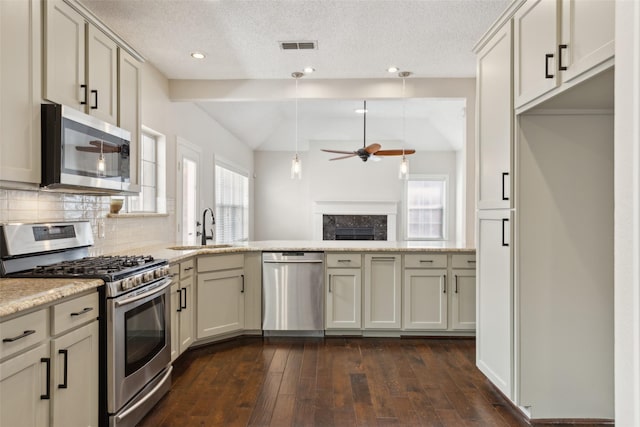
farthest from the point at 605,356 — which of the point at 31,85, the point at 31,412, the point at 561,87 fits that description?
the point at 31,85

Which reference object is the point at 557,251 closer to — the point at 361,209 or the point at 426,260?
the point at 426,260

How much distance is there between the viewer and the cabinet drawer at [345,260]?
3977 millimetres

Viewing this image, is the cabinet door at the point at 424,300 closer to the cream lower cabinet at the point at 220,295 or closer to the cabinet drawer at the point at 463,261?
the cabinet drawer at the point at 463,261

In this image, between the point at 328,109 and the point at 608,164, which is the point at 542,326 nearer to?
the point at 608,164

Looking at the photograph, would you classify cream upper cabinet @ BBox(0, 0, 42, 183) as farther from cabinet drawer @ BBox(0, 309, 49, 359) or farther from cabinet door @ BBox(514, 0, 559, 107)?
cabinet door @ BBox(514, 0, 559, 107)

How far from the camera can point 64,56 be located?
2285 millimetres

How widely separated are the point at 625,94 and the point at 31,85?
2.43 meters

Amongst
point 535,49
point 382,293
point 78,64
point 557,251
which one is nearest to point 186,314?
point 382,293

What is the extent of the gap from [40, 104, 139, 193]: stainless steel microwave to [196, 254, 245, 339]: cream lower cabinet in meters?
1.03

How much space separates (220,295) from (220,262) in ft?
0.99

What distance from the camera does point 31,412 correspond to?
1.59 m

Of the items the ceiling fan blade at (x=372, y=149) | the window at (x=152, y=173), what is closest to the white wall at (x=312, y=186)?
the ceiling fan blade at (x=372, y=149)

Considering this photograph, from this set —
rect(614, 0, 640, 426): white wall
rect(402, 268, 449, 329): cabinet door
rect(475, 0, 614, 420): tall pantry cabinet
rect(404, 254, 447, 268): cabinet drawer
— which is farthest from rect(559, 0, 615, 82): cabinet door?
rect(402, 268, 449, 329): cabinet door

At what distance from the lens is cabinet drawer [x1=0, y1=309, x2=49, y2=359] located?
1.44 metres
